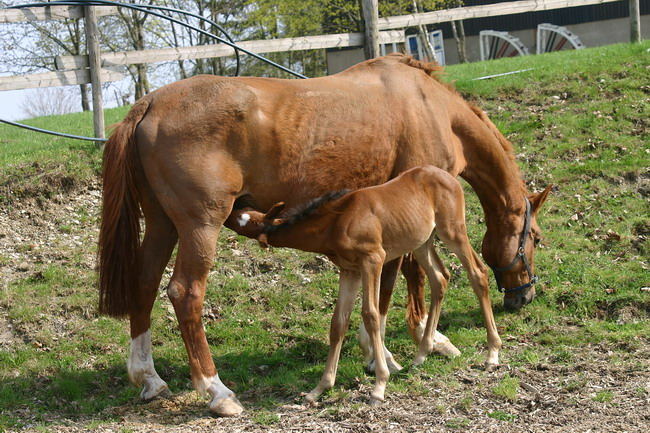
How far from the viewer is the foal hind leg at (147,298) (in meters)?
5.60

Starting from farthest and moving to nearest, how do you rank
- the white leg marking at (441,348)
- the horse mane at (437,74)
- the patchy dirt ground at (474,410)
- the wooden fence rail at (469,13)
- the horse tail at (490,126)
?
the wooden fence rail at (469,13), the horse tail at (490,126), the horse mane at (437,74), the white leg marking at (441,348), the patchy dirt ground at (474,410)

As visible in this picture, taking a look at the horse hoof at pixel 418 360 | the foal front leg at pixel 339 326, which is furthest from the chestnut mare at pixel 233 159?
the foal front leg at pixel 339 326

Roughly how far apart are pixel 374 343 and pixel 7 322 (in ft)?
12.9

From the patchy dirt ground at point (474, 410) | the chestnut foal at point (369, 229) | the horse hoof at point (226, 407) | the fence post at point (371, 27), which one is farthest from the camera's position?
the fence post at point (371, 27)

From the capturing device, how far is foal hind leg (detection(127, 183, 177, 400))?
560 centimetres

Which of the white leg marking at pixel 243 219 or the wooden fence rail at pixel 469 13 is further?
the wooden fence rail at pixel 469 13

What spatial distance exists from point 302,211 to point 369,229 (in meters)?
0.55

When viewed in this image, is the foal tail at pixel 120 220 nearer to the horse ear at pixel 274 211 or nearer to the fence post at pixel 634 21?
the horse ear at pixel 274 211

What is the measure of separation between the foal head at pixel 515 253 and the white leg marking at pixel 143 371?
343 cm

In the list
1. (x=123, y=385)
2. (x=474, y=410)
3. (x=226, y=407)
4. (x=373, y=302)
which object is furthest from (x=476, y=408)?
(x=123, y=385)

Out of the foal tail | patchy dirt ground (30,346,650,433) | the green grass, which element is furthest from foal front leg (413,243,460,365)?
the foal tail

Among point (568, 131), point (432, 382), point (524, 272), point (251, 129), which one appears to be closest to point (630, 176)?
point (568, 131)

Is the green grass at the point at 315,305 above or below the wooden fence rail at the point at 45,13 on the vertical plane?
below

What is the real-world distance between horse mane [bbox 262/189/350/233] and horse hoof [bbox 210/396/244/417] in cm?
131
